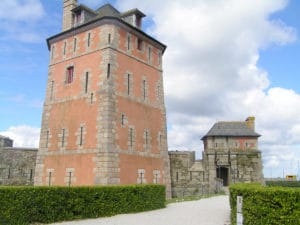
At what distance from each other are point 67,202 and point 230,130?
37.9 metres

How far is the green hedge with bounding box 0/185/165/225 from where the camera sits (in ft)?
33.7

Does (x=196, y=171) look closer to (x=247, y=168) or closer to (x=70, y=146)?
(x=247, y=168)

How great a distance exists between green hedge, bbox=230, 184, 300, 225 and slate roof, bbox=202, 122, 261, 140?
3747 cm

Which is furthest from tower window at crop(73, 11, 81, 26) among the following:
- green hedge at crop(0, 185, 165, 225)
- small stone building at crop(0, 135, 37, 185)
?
green hedge at crop(0, 185, 165, 225)

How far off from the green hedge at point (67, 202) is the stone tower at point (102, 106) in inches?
117

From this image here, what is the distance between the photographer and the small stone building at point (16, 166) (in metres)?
21.9

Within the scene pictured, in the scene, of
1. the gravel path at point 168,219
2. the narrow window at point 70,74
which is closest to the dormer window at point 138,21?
the narrow window at point 70,74

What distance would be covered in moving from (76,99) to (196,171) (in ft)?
38.4

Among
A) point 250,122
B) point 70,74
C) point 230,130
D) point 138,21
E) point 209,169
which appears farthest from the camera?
point 250,122

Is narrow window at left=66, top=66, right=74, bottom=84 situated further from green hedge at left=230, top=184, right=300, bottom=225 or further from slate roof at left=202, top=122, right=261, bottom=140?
slate roof at left=202, top=122, right=261, bottom=140

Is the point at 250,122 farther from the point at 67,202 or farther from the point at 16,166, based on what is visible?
the point at 67,202

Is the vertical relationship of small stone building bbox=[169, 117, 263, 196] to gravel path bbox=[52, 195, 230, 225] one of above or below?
above

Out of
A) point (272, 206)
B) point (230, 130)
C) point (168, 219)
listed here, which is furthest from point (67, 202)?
point (230, 130)

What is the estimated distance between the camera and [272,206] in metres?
8.34
